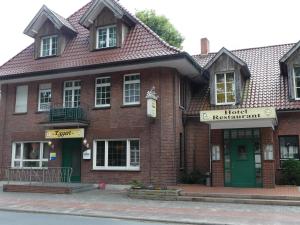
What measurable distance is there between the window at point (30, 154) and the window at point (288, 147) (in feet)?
40.4

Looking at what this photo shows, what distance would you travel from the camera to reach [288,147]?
18750 mm

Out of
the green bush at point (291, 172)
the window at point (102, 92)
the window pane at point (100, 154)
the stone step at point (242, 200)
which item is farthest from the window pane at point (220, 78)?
the stone step at point (242, 200)

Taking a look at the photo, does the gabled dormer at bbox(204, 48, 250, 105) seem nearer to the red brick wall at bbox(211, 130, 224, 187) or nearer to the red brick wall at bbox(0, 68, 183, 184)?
the red brick wall at bbox(0, 68, 183, 184)

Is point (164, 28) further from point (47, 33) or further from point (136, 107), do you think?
point (136, 107)

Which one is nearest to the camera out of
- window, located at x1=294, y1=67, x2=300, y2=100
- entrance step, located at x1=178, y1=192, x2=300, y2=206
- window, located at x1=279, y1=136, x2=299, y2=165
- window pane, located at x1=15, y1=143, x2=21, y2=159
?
entrance step, located at x1=178, y1=192, x2=300, y2=206

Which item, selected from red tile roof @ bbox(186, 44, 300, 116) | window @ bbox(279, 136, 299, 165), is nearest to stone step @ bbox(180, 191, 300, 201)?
window @ bbox(279, 136, 299, 165)

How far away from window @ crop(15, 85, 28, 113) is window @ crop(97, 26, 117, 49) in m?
5.17

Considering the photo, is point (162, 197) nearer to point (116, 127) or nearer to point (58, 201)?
point (58, 201)

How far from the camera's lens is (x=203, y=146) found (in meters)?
20.1

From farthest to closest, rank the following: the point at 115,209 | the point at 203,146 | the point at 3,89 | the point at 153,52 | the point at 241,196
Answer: the point at 3,89 < the point at 203,146 < the point at 153,52 < the point at 241,196 < the point at 115,209

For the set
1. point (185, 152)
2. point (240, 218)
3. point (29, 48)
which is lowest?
point (240, 218)

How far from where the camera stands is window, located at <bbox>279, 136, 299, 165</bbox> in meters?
18.6

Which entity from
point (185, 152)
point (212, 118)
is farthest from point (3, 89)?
point (212, 118)

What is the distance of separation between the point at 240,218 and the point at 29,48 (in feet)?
57.3
